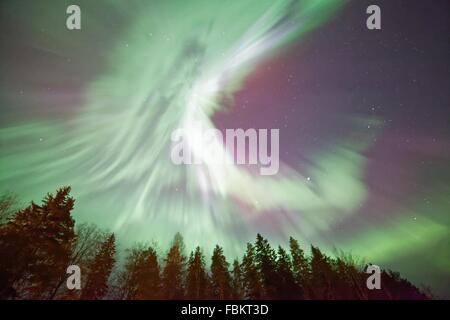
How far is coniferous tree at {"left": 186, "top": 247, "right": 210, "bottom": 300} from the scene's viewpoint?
29.8 m

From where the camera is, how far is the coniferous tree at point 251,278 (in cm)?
2943

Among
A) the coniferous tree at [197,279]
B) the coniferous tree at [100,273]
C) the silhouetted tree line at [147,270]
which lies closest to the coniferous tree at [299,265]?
the silhouetted tree line at [147,270]

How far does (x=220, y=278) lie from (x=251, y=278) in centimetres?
389

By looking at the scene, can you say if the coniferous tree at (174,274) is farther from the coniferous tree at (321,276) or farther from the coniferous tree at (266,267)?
the coniferous tree at (321,276)

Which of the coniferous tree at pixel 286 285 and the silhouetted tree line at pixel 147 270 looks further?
the coniferous tree at pixel 286 285

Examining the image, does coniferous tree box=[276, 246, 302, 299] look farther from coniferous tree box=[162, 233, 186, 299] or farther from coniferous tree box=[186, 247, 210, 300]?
coniferous tree box=[162, 233, 186, 299]

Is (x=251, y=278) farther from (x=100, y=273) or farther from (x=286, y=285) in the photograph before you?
(x=100, y=273)

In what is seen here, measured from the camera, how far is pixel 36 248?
19578 millimetres

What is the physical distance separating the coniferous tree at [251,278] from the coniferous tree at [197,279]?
4769mm

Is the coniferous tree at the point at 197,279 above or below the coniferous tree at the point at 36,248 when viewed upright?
below

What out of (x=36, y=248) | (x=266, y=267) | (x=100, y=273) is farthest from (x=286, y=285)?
(x=36, y=248)
